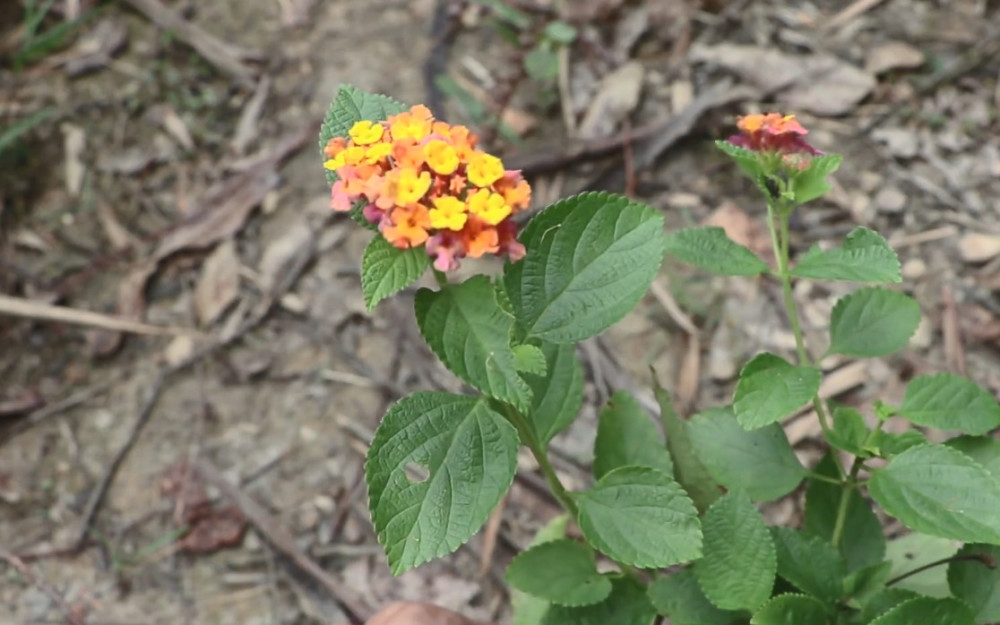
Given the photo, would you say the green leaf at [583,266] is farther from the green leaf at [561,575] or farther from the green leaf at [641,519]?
the green leaf at [561,575]

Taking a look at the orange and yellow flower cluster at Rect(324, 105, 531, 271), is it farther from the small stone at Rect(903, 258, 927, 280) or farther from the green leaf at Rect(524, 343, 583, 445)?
the small stone at Rect(903, 258, 927, 280)

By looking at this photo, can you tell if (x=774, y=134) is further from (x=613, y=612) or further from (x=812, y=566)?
(x=613, y=612)

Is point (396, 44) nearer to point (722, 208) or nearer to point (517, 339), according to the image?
point (722, 208)

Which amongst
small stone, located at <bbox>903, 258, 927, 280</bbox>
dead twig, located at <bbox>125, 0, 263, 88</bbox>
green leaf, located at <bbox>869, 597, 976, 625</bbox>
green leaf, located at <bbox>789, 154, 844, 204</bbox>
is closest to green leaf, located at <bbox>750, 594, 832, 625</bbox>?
green leaf, located at <bbox>869, 597, 976, 625</bbox>

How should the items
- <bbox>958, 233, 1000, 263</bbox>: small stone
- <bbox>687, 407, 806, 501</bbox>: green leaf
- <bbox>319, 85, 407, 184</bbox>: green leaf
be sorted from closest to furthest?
<bbox>319, 85, 407, 184</bbox>: green leaf → <bbox>687, 407, 806, 501</bbox>: green leaf → <bbox>958, 233, 1000, 263</bbox>: small stone

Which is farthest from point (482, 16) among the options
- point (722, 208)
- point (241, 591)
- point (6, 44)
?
point (241, 591)
